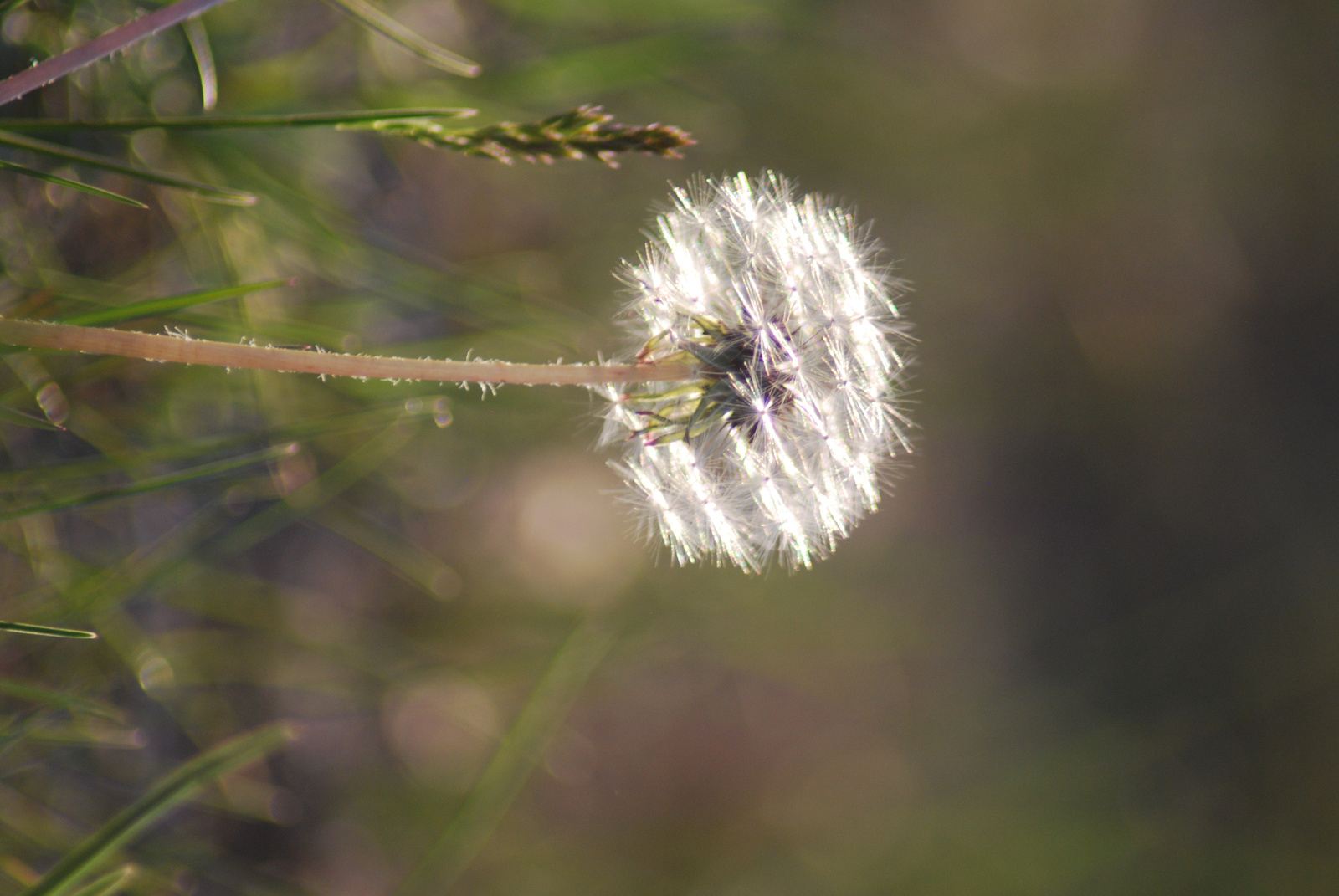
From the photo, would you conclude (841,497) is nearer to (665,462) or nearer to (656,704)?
(665,462)

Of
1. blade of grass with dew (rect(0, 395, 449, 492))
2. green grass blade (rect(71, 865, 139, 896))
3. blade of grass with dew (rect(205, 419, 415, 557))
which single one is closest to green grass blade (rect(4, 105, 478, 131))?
blade of grass with dew (rect(0, 395, 449, 492))

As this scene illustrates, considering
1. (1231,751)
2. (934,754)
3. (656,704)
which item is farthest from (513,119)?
(1231,751)

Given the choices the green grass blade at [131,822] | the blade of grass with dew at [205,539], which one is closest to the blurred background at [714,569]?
the blade of grass with dew at [205,539]

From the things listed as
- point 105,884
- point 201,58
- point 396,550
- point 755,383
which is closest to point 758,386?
point 755,383

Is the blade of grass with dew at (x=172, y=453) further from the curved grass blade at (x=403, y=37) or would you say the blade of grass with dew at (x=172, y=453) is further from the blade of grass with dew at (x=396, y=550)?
the curved grass blade at (x=403, y=37)

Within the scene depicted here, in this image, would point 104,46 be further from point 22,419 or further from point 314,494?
point 314,494

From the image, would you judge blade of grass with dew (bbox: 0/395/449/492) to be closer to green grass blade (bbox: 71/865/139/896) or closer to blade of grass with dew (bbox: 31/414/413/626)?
blade of grass with dew (bbox: 31/414/413/626)
